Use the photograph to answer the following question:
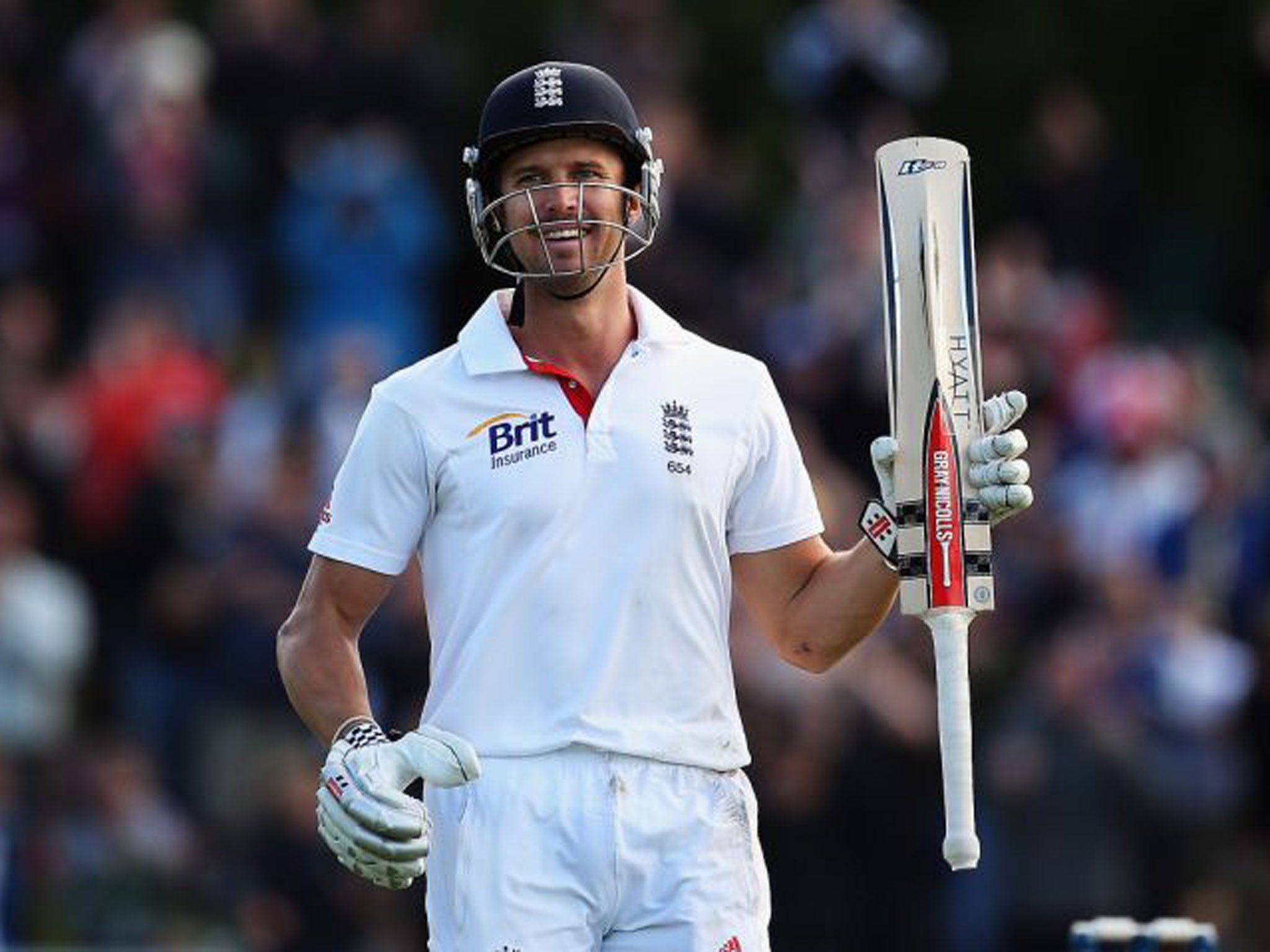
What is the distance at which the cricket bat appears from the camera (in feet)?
19.4

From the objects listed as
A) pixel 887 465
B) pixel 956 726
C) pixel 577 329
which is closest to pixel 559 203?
pixel 577 329

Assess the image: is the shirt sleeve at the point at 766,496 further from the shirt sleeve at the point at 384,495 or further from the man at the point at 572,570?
the shirt sleeve at the point at 384,495

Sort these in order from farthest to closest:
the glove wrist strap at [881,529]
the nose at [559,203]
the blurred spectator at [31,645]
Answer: the blurred spectator at [31,645]
the nose at [559,203]
the glove wrist strap at [881,529]

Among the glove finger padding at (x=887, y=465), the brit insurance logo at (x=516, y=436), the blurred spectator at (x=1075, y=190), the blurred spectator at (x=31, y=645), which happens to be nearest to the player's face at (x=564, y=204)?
the brit insurance logo at (x=516, y=436)

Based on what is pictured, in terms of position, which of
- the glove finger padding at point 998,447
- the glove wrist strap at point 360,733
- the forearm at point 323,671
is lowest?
the glove wrist strap at point 360,733

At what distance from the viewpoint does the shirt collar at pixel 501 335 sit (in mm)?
6156

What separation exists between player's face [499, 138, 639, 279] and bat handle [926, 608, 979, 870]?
3.38ft

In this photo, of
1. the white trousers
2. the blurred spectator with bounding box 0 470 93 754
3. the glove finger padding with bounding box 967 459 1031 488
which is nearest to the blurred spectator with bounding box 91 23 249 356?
the blurred spectator with bounding box 0 470 93 754

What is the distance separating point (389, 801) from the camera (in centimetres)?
563

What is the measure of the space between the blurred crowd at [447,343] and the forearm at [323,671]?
5.31 m

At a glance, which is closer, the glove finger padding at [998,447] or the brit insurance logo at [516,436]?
the glove finger padding at [998,447]

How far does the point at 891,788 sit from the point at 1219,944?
1.36 meters

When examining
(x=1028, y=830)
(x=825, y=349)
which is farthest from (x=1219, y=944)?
(x=825, y=349)

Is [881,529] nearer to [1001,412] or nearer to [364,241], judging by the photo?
[1001,412]
